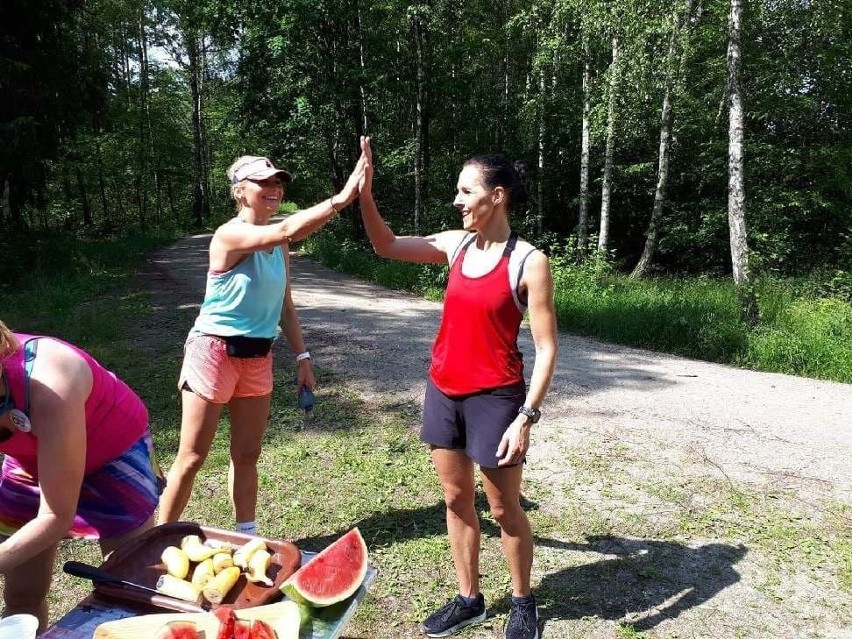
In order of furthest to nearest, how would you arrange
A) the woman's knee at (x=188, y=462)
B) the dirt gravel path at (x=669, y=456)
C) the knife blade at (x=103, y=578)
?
the dirt gravel path at (x=669, y=456) < the woman's knee at (x=188, y=462) < the knife blade at (x=103, y=578)

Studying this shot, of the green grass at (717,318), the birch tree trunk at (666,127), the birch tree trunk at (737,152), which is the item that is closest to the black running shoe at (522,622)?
the green grass at (717,318)

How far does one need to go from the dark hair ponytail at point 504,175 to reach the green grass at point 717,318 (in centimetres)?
692

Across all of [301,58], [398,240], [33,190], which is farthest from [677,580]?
[301,58]

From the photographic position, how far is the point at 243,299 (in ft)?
9.50

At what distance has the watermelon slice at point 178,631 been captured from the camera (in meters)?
1.54

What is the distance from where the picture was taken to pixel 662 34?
14.0 metres

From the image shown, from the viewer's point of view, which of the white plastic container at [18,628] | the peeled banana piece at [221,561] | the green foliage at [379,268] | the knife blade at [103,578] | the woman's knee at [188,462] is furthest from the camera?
the green foliage at [379,268]

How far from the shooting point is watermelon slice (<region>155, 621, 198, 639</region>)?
1544mm

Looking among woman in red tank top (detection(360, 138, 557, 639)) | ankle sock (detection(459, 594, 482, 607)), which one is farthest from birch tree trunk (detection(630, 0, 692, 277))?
ankle sock (detection(459, 594, 482, 607))

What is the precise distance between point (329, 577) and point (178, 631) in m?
0.47

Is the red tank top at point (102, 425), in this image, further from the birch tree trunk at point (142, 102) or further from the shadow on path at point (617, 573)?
the birch tree trunk at point (142, 102)

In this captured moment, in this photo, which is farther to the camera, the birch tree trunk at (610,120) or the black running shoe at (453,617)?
the birch tree trunk at (610,120)

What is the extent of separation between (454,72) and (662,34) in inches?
278

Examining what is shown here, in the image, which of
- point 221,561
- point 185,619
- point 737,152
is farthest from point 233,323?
point 737,152
